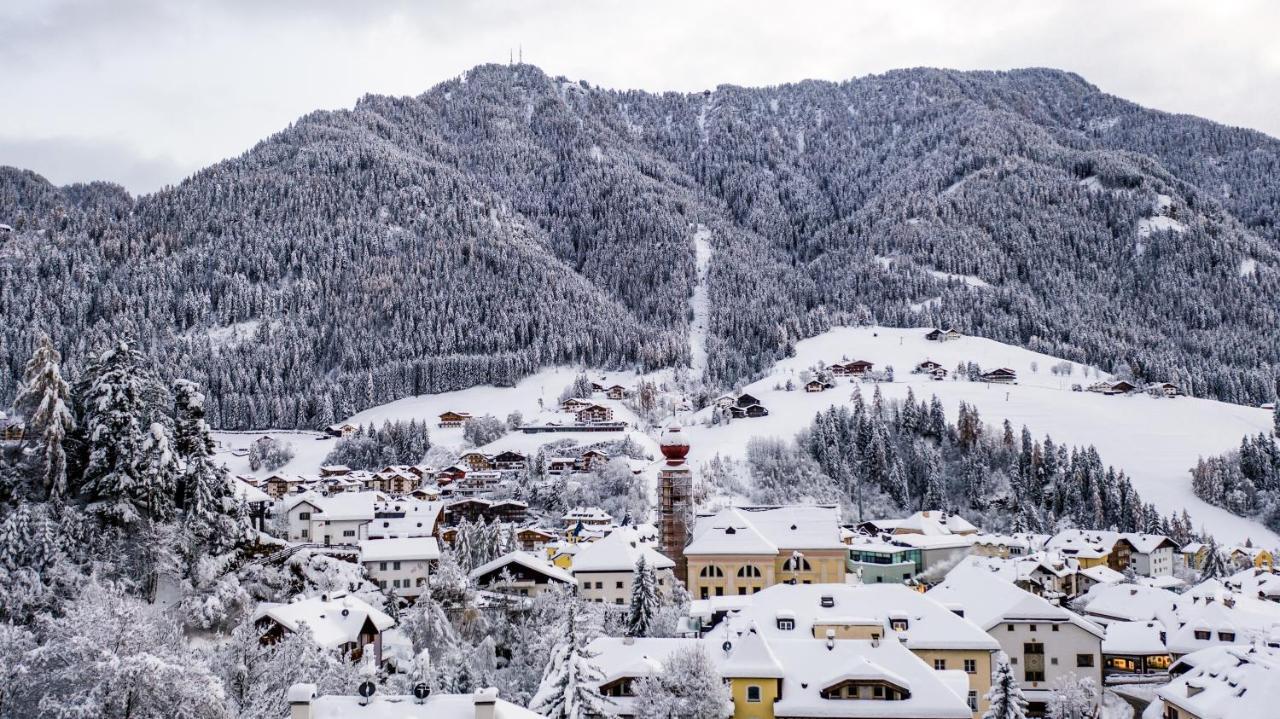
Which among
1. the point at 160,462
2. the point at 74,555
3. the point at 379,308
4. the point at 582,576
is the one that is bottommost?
the point at 582,576

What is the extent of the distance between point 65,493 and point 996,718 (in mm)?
34590

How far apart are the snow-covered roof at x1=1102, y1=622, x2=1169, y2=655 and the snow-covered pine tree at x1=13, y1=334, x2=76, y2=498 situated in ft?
166

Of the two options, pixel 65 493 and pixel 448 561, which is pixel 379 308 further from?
pixel 65 493

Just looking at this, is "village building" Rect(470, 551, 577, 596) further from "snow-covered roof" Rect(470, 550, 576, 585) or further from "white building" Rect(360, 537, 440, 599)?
"white building" Rect(360, 537, 440, 599)

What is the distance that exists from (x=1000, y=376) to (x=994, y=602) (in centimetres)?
10391

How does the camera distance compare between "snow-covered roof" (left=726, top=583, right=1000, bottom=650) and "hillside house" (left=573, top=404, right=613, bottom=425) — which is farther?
"hillside house" (left=573, top=404, right=613, bottom=425)

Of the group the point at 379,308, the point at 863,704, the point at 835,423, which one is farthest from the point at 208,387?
the point at 863,704

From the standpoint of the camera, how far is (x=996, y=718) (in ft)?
122

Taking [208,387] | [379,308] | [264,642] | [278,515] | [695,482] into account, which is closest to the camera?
[264,642]

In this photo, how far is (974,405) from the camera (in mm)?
135625

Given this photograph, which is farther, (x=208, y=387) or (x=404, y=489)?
(x=208, y=387)

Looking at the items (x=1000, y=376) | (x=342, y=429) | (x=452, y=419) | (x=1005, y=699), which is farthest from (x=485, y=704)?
(x=1000, y=376)

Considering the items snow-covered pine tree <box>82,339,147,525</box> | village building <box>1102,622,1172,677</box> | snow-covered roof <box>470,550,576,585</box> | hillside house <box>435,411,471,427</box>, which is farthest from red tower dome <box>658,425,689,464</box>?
hillside house <box>435,411,471,427</box>

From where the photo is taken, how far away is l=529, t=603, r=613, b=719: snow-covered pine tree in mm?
36844
